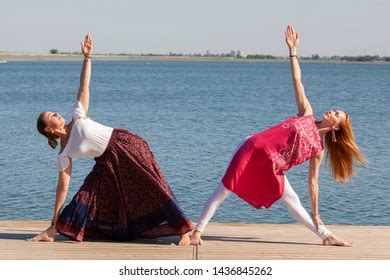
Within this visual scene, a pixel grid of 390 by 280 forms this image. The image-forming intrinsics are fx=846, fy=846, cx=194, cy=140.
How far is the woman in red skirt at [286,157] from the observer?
7.36 m

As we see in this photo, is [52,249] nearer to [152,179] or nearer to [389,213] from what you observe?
[152,179]

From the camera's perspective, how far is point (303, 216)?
7.59m

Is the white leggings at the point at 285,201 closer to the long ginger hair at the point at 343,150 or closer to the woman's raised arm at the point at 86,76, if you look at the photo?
the long ginger hair at the point at 343,150

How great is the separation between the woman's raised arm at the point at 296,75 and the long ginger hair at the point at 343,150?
1.08ft

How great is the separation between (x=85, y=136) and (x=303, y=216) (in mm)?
2068

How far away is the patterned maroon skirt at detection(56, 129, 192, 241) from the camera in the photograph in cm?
750

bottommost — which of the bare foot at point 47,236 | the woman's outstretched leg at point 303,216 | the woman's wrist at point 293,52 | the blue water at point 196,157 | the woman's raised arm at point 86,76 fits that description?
the blue water at point 196,157

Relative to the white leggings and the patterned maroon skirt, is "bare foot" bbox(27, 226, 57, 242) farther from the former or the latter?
the white leggings

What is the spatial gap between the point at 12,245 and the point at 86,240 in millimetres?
658

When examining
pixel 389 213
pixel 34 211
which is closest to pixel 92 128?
pixel 34 211

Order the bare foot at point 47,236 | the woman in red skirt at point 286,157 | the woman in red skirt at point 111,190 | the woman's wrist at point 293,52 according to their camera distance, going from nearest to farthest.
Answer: the woman in red skirt at point 286,157 → the woman in red skirt at point 111,190 → the bare foot at point 47,236 → the woman's wrist at point 293,52

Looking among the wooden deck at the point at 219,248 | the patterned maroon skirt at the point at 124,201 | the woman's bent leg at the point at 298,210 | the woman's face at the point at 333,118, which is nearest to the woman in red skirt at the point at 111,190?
the patterned maroon skirt at the point at 124,201

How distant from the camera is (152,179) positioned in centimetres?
751

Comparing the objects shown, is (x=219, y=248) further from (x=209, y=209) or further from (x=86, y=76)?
(x=86, y=76)
